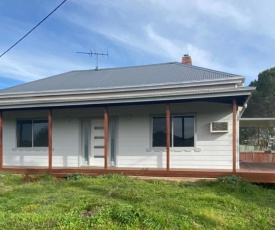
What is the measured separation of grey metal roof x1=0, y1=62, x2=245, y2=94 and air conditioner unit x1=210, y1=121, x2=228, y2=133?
1.71 meters

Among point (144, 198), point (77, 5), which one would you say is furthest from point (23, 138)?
point (144, 198)

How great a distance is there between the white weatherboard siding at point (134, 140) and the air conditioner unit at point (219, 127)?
0.60 feet

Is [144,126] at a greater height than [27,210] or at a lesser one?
greater

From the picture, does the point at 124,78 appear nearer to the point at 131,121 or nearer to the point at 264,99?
the point at 131,121

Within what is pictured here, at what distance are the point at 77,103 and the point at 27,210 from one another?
582 centimetres

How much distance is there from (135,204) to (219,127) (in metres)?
5.82

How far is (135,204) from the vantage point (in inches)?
267

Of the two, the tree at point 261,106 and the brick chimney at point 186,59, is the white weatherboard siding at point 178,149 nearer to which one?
the brick chimney at point 186,59

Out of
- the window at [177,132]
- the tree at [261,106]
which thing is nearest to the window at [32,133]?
the window at [177,132]

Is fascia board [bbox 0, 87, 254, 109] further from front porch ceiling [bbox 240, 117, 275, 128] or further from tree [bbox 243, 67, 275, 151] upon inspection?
tree [bbox 243, 67, 275, 151]

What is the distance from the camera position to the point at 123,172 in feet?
36.9

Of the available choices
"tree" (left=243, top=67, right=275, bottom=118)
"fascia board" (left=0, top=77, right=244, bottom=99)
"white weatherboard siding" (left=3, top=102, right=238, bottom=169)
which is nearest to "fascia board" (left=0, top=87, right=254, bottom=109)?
"white weatherboard siding" (left=3, top=102, right=238, bottom=169)

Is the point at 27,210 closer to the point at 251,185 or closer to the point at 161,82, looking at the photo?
the point at 251,185

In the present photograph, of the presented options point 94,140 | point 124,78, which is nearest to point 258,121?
point 124,78
